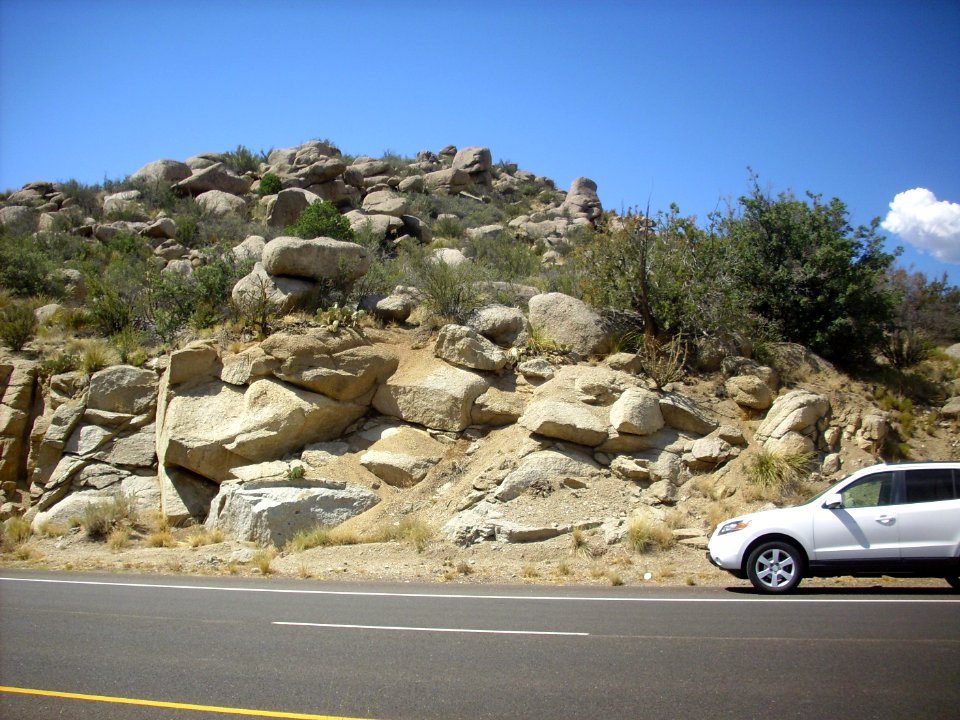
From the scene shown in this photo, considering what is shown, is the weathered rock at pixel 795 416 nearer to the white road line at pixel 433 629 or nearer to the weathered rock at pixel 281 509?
the weathered rock at pixel 281 509

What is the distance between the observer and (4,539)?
16.8 meters

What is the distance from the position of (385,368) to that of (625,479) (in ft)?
21.9

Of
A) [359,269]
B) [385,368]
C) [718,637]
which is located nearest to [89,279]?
[359,269]

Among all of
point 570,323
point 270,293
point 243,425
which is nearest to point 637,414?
point 570,323

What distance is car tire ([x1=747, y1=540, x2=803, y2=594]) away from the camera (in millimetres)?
9719

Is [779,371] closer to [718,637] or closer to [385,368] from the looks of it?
[385,368]

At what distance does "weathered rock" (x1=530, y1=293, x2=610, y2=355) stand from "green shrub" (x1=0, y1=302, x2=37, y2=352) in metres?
15.2

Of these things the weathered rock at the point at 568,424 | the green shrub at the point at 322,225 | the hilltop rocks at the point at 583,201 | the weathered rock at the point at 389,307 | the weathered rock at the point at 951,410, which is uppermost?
the hilltop rocks at the point at 583,201

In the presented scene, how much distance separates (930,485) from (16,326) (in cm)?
2315

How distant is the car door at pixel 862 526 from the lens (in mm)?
9359

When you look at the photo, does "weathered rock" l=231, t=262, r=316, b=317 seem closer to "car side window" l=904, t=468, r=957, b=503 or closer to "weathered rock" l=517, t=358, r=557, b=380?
"weathered rock" l=517, t=358, r=557, b=380

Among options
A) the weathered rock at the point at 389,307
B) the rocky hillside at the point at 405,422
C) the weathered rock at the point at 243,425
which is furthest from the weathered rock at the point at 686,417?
the weathered rock at the point at 389,307

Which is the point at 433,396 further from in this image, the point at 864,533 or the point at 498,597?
the point at 864,533

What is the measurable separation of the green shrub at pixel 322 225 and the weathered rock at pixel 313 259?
6.15 meters
